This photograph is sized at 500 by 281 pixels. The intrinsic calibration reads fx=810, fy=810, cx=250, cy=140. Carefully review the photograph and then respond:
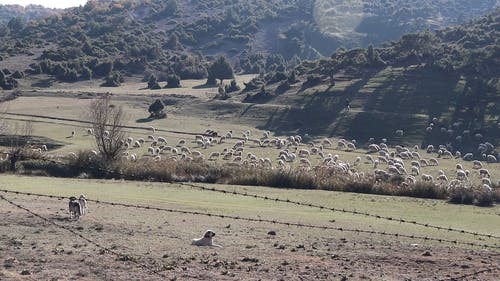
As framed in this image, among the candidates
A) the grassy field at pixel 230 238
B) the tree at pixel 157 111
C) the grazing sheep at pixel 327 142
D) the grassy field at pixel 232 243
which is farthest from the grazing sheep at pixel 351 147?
the grassy field at pixel 232 243

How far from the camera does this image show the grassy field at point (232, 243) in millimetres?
23469

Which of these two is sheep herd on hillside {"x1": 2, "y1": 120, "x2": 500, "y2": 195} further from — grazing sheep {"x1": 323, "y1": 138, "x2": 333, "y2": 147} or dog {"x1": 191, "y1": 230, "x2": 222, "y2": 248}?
dog {"x1": 191, "y1": 230, "x2": 222, "y2": 248}

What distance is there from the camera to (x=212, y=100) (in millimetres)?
105500

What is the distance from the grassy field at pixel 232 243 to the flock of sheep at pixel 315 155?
1425 centimetres

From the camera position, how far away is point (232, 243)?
2758 centimetres

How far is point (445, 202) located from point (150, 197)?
16.0 m

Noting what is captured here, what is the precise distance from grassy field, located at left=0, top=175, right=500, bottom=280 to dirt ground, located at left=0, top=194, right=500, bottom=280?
3 cm

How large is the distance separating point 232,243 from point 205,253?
7.50 feet

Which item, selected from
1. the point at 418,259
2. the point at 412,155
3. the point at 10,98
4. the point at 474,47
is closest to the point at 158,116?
the point at 10,98

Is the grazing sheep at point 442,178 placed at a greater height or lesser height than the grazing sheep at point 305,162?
greater

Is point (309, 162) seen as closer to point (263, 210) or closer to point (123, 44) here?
point (263, 210)

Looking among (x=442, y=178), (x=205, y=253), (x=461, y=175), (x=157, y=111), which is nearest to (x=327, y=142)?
(x=157, y=111)

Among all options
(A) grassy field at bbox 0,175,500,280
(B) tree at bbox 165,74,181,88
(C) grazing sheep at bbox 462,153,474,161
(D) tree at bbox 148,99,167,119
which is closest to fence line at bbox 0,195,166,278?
(A) grassy field at bbox 0,175,500,280

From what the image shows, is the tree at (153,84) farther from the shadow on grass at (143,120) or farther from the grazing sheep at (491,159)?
the grazing sheep at (491,159)
